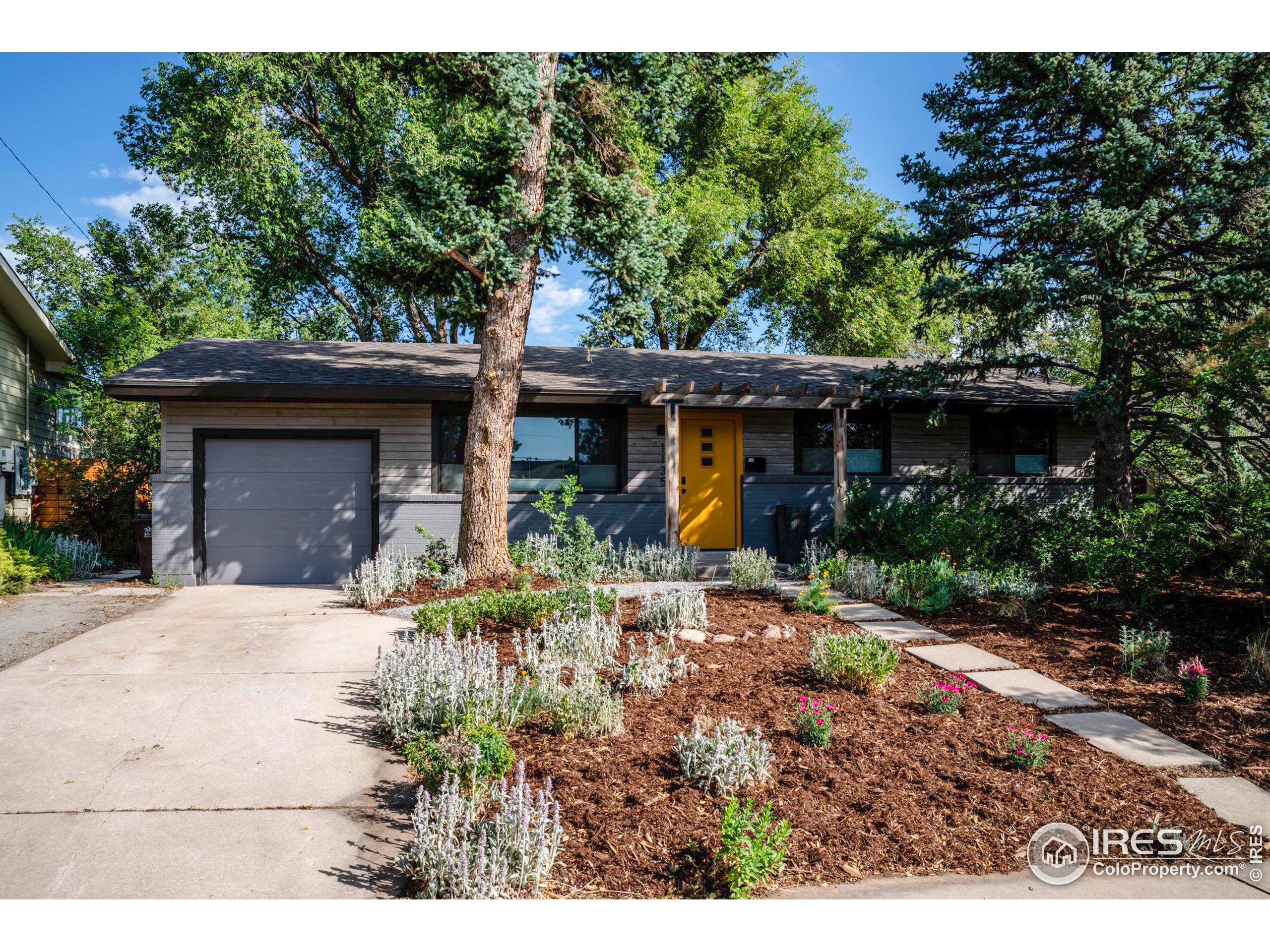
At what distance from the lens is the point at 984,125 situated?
9656 millimetres

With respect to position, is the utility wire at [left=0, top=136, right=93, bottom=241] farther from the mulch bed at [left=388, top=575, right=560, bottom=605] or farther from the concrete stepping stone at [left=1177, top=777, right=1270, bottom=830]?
the concrete stepping stone at [left=1177, top=777, right=1270, bottom=830]

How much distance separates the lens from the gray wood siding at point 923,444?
12.0 meters

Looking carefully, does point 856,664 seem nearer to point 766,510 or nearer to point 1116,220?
point 1116,220

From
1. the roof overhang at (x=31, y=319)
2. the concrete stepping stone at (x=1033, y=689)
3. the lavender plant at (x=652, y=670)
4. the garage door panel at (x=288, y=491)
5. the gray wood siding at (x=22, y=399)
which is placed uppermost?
the roof overhang at (x=31, y=319)

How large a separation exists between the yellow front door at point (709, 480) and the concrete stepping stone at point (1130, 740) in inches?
286

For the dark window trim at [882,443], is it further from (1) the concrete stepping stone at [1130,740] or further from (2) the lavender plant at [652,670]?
(1) the concrete stepping stone at [1130,740]

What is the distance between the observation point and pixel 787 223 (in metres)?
22.4

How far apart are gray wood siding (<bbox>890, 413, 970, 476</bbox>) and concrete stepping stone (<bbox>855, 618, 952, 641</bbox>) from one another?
602 centimetres

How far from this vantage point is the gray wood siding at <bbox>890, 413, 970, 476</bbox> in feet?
39.4

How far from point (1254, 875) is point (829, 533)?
753 centimetres

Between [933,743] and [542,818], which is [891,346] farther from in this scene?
[542,818]

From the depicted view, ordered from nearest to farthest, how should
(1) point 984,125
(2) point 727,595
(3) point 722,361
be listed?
(2) point 727,595
(1) point 984,125
(3) point 722,361

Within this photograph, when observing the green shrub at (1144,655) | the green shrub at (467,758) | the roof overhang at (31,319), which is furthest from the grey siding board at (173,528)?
the green shrub at (1144,655)
